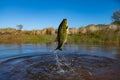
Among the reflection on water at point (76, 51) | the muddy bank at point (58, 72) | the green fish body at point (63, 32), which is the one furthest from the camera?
the reflection on water at point (76, 51)

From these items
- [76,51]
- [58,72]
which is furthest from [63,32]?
[76,51]

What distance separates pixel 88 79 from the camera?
25.2ft

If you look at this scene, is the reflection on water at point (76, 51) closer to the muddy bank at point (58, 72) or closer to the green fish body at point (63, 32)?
the muddy bank at point (58, 72)

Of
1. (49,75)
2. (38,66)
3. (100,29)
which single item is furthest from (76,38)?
(49,75)

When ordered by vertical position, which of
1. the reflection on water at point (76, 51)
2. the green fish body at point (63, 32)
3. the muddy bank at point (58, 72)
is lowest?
the muddy bank at point (58, 72)

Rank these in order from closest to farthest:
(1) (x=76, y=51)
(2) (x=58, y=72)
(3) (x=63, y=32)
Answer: (3) (x=63, y=32), (2) (x=58, y=72), (1) (x=76, y=51)

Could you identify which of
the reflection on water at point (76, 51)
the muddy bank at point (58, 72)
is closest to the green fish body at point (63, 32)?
the muddy bank at point (58, 72)

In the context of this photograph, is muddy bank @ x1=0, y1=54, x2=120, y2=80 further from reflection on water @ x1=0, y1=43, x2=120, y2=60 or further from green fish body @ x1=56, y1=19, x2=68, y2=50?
reflection on water @ x1=0, y1=43, x2=120, y2=60

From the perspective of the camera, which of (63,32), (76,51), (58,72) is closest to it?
(63,32)

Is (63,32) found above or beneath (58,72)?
above

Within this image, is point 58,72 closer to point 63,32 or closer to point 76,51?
point 63,32

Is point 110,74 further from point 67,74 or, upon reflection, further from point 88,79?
point 67,74

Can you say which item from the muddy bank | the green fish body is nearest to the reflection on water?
the muddy bank

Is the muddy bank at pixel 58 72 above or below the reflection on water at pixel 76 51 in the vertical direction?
below
